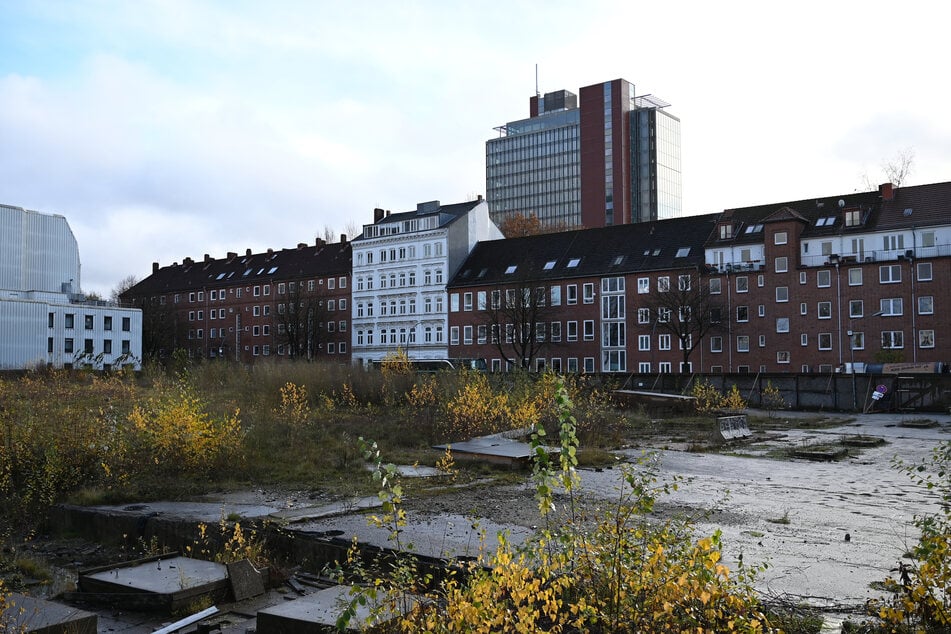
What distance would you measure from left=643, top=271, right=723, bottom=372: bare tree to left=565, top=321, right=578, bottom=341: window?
344 inches

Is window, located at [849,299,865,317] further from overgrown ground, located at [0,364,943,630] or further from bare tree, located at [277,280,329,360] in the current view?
bare tree, located at [277,280,329,360]

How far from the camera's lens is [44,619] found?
5469 millimetres

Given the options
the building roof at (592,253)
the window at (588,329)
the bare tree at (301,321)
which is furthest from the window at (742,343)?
the bare tree at (301,321)

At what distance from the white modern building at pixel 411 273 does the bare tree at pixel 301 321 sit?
156 inches

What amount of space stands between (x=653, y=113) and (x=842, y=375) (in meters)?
98.1

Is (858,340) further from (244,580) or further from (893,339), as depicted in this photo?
(244,580)

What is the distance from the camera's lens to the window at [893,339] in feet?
178

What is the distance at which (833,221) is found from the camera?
59.1 metres

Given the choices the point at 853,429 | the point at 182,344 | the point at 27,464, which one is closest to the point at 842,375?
the point at 853,429

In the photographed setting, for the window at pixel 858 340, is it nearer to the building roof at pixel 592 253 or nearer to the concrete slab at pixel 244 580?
the building roof at pixel 592 253

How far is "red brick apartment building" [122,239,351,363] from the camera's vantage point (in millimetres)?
83875

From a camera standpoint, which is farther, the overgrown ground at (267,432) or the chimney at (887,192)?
the chimney at (887,192)

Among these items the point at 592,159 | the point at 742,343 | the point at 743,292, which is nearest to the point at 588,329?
the point at 742,343

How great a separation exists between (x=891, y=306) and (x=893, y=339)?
2387 millimetres
